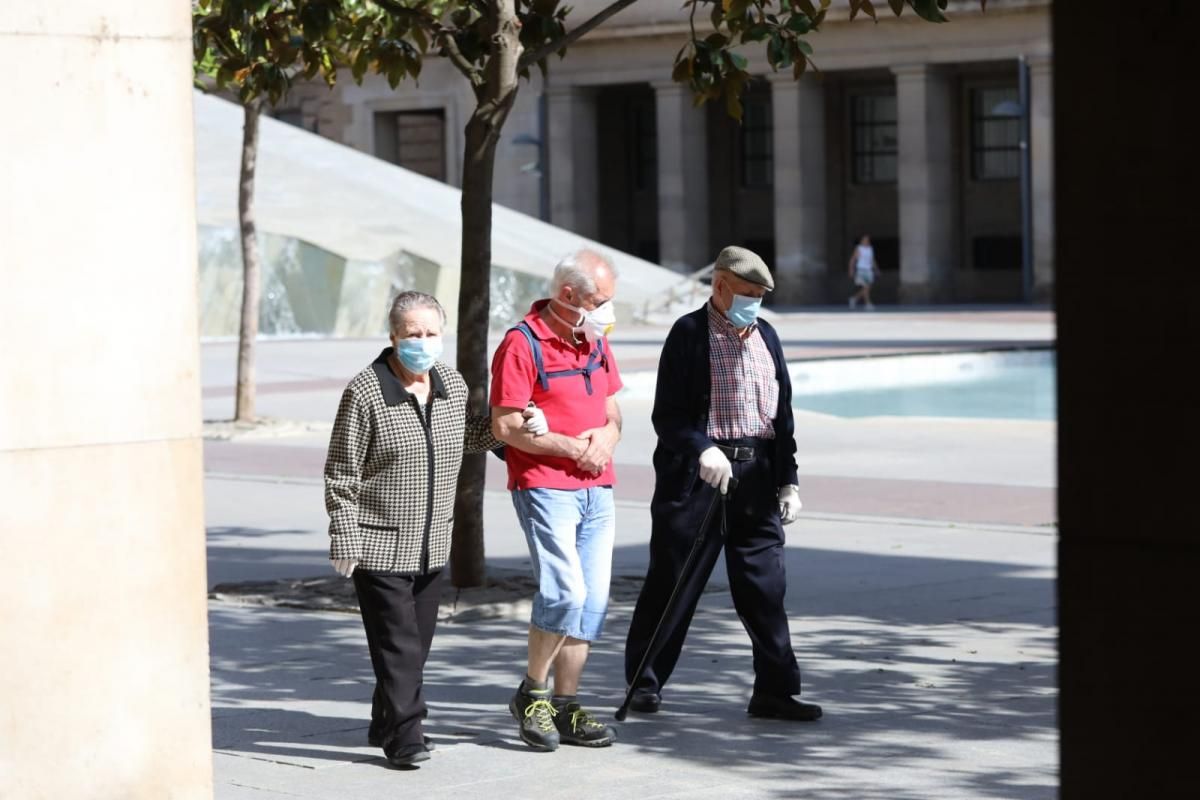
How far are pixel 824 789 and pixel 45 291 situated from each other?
286cm

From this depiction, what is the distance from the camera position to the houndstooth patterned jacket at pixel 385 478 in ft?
23.1

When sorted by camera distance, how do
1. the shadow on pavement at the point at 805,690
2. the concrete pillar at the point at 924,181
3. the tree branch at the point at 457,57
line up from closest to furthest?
the shadow on pavement at the point at 805,690
the tree branch at the point at 457,57
the concrete pillar at the point at 924,181

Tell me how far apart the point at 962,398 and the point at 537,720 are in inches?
819

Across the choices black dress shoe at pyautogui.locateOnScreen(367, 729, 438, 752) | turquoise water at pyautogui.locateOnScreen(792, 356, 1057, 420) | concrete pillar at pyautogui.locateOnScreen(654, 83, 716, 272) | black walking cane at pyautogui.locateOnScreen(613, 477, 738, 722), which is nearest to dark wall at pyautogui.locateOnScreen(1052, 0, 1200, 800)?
black dress shoe at pyautogui.locateOnScreen(367, 729, 438, 752)

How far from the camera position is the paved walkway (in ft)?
22.4

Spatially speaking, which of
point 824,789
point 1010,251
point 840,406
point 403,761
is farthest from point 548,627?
point 1010,251

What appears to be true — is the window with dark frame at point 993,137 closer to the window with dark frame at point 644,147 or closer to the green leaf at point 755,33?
the window with dark frame at point 644,147

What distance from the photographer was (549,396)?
733 cm

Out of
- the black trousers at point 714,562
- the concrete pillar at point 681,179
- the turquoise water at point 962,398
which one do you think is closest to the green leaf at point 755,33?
the black trousers at point 714,562

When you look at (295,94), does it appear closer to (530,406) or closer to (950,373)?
(950,373)

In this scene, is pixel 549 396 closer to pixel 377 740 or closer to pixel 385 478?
pixel 385 478

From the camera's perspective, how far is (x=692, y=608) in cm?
795

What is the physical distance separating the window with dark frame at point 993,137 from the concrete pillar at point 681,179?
7016 mm

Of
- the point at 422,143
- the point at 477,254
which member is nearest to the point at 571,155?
the point at 422,143
